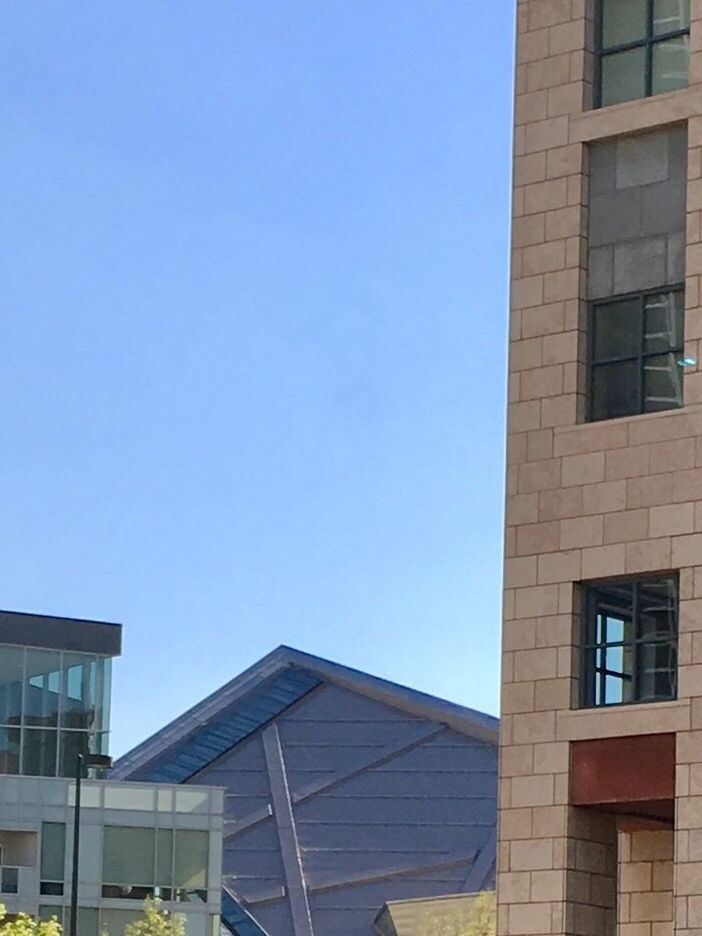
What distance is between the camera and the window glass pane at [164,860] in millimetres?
79938

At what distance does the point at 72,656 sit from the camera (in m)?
83.2

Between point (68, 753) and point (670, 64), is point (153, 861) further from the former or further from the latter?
point (670, 64)

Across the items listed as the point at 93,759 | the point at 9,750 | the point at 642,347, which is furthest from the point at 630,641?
the point at 9,750

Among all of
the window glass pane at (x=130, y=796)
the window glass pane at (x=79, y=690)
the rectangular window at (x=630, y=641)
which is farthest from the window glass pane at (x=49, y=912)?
the rectangular window at (x=630, y=641)

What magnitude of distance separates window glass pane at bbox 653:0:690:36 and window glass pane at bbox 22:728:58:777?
45.5 metres

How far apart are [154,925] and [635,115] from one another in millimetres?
43210

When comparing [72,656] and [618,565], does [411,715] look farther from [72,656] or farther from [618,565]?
[618,565]

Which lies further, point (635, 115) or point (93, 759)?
point (93, 759)

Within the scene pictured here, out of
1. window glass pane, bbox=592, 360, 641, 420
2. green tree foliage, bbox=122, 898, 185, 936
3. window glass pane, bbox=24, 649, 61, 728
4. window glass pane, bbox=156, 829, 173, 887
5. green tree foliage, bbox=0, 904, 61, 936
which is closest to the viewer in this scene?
window glass pane, bbox=592, 360, 641, 420

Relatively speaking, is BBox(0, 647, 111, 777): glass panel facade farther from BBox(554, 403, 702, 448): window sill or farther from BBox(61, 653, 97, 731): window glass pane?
BBox(554, 403, 702, 448): window sill

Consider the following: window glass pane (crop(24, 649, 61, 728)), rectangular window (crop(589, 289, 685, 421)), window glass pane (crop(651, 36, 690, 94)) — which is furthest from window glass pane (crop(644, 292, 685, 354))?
window glass pane (crop(24, 649, 61, 728))

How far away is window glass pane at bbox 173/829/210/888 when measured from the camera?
80.3 meters

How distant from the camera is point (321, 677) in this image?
138500 millimetres

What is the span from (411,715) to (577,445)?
98.1 meters
